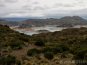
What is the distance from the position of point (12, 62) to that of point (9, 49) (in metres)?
6.26

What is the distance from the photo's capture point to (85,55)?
18172 mm

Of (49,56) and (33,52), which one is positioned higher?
(33,52)

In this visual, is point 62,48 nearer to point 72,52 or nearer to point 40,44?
point 72,52

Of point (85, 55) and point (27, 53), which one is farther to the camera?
point (27, 53)

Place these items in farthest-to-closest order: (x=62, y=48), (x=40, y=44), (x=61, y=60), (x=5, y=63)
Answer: (x=40, y=44) → (x=62, y=48) → (x=61, y=60) → (x=5, y=63)

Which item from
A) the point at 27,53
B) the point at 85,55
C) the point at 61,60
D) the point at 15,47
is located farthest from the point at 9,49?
the point at 85,55

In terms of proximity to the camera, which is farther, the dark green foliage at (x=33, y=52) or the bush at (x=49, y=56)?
the dark green foliage at (x=33, y=52)

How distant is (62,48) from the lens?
23.2 m

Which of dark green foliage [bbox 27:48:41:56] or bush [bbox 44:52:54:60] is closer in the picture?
bush [bbox 44:52:54:60]

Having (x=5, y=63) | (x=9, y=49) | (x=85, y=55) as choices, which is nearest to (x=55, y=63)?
(x=85, y=55)

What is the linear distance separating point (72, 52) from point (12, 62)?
699cm

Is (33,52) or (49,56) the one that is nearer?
(49,56)

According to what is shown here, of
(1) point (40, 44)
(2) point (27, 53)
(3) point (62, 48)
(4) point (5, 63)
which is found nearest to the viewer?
(4) point (5, 63)

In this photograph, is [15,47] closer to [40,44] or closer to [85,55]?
[40,44]
